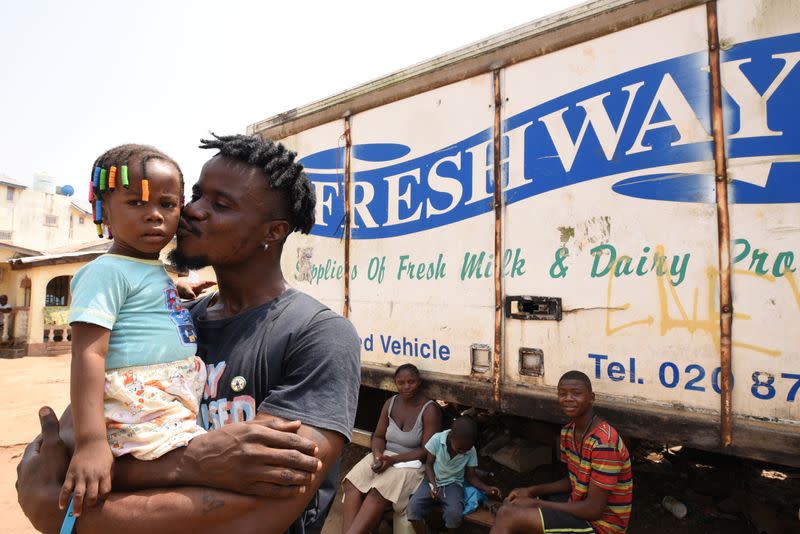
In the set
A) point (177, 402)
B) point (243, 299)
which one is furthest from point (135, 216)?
point (177, 402)

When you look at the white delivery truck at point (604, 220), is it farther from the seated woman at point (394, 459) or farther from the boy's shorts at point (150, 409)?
the boy's shorts at point (150, 409)

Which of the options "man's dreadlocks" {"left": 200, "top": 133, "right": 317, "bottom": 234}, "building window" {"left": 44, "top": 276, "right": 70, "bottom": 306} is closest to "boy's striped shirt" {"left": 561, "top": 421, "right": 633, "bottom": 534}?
"man's dreadlocks" {"left": 200, "top": 133, "right": 317, "bottom": 234}

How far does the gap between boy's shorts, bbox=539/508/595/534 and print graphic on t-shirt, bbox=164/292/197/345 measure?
227cm

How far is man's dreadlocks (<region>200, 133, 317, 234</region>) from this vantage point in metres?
1.62

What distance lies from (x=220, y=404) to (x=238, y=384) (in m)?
0.09

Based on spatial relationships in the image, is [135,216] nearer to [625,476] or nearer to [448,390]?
[448,390]

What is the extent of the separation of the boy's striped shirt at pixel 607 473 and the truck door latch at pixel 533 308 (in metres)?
0.63

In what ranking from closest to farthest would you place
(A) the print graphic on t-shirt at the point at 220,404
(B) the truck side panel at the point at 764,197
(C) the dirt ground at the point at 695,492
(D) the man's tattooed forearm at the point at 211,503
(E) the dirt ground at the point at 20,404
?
1. (D) the man's tattooed forearm at the point at 211,503
2. (A) the print graphic on t-shirt at the point at 220,404
3. (B) the truck side panel at the point at 764,197
4. (C) the dirt ground at the point at 695,492
5. (E) the dirt ground at the point at 20,404

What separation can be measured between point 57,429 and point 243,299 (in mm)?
598

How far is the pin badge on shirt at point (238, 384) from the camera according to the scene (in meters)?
1.37

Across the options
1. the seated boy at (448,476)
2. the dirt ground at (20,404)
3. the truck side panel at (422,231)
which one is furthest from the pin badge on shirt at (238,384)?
the dirt ground at (20,404)

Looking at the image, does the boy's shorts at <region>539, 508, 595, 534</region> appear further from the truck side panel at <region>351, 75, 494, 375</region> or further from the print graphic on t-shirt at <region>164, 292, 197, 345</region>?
the print graphic on t-shirt at <region>164, 292, 197, 345</region>

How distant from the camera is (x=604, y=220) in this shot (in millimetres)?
2719

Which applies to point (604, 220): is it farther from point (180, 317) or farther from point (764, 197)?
point (180, 317)
